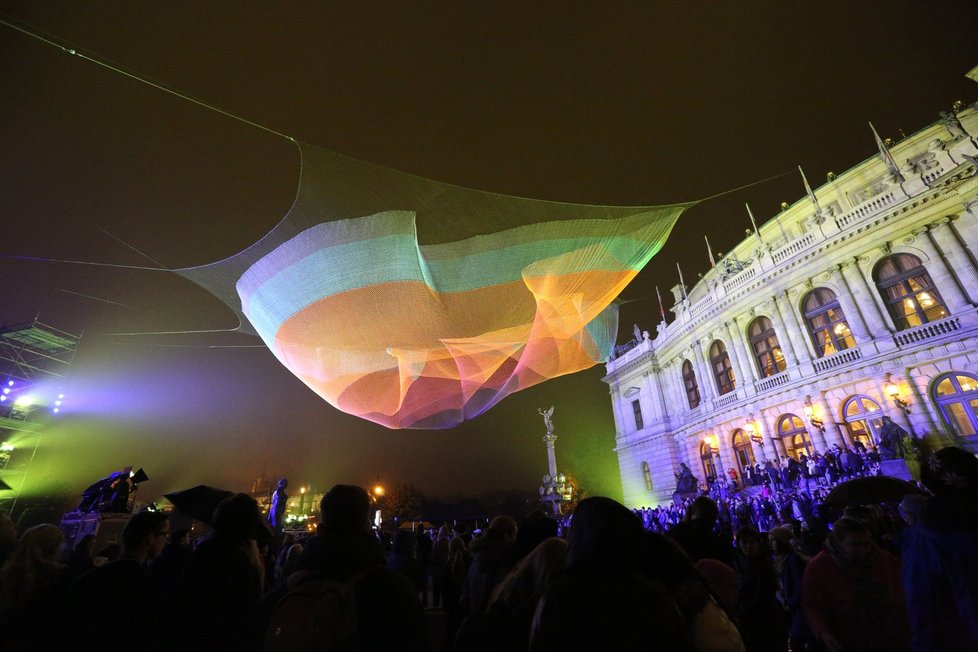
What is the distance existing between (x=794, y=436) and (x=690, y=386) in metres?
8.62

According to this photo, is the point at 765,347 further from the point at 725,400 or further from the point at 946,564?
the point at 946,564

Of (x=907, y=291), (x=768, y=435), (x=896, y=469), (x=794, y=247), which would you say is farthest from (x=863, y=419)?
(x=794, y=247)

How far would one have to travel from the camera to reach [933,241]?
17.5 meters

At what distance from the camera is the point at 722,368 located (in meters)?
26.2

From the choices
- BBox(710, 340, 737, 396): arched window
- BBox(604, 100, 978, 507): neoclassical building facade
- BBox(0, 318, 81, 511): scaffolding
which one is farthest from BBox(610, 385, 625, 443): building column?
BBox(0, 318, 81, 511): scaffolding

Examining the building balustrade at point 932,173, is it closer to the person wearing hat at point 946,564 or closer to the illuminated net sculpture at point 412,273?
the illuminated net sculpture at point 412,273

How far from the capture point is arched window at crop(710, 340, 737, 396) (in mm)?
25541

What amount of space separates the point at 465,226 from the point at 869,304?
69.3 feet

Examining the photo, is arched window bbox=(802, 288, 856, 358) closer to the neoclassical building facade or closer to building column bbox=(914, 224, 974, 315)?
the neoclassical building facade

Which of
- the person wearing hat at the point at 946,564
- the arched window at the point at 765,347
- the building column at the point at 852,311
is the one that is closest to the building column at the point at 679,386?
the arched window at the point at 765,347

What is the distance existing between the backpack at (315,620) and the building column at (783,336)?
25155mm

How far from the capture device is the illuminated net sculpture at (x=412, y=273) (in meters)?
6.75

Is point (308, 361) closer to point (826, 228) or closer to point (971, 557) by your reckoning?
point (971, 557)

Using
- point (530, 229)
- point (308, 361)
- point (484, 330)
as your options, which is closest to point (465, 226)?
point (530, 229)
